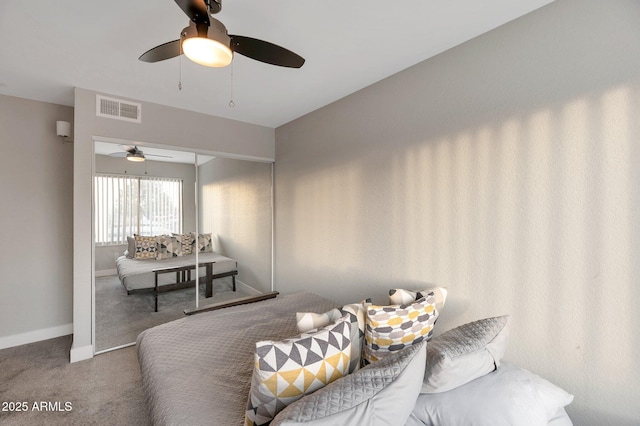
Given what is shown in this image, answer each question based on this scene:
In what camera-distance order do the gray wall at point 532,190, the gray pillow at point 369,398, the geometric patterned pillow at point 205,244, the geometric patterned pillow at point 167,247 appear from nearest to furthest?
1. the gray pillow at point 369,398
2. the gray wall at point 532,190
3. the geometric patterned pillow at point 167,247
4. the geometric patterned pillow at point 205,244

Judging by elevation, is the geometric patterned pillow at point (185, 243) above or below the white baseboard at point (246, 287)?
above

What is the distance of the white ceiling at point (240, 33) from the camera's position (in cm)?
162

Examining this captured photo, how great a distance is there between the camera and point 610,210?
1.37 metres

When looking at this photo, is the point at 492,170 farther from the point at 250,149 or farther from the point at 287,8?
the point at 250,149

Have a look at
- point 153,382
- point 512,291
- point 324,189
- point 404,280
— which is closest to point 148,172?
point 324,189

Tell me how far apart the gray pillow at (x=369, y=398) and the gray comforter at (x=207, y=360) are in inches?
19.4

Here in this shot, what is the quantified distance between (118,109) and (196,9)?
2249 mm

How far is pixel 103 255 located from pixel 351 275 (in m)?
2.58

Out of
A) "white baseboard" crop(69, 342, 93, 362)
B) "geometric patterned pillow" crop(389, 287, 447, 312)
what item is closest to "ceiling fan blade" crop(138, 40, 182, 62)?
"geometric patterned pillow" crop(389, 287, 447, 312)

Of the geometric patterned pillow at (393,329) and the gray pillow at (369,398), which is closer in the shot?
the gray pillow at (369,398)

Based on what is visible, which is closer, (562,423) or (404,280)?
(562,423)

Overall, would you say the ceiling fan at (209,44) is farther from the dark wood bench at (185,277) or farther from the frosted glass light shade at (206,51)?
the dark wood bench at (185,277)

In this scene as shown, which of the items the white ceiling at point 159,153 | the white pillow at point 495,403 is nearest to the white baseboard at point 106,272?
the white ceiling at point 159,153

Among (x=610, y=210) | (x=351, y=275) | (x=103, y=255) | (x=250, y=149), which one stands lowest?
(x=351, y=275)
